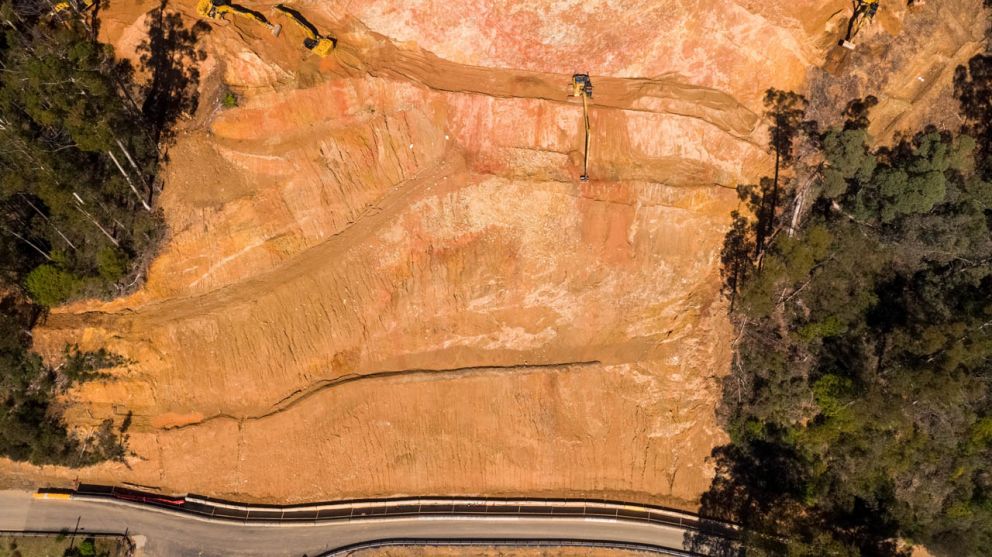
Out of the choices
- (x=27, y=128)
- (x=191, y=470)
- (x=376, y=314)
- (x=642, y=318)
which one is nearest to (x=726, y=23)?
Answer: (x=642, y=318)

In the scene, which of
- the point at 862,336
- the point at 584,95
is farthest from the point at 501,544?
the point at 584,95

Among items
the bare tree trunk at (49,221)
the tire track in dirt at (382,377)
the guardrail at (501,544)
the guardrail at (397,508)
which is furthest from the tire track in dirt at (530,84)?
the guardrail at (501,544)

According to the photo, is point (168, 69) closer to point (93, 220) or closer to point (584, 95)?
point (93, 220)

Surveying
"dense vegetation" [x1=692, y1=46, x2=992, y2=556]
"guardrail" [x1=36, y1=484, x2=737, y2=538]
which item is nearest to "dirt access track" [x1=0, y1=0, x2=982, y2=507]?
"guardrail" [x1=36, y1=484, x2=737, y2=538]

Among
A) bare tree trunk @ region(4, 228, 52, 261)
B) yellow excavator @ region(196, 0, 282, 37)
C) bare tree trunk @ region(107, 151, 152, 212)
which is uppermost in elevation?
yellow excavator @ region(196, 0, 282, 37)

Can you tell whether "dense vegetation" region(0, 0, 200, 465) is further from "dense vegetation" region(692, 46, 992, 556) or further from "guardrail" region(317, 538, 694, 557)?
"dense vegetation" region(692, 46, 992, 556)

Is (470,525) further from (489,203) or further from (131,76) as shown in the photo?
(131,76)

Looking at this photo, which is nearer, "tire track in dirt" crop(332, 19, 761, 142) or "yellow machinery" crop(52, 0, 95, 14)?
"yellow machinery" crop(52, 0, 95, 14)
